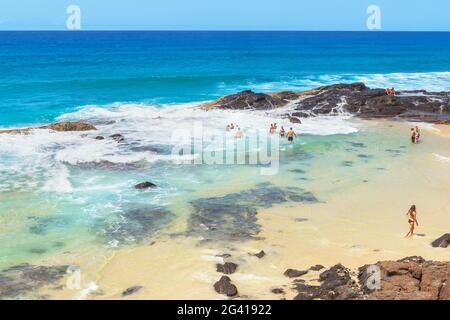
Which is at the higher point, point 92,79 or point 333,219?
point 92,79

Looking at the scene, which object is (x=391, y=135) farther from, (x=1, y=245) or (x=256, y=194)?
(x=1, y=245)

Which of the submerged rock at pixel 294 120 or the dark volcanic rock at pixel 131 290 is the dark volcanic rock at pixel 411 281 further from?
the submerged rock at pixel 294 120

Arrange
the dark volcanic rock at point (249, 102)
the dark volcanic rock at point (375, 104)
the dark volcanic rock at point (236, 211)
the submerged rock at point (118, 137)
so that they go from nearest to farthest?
the dark volcanic rock at point (236, 211) → the submerged rock at point (118, 137) → the dark volcanic rock at point (375, 104) → the dark volcanic rock at point (249, 102)

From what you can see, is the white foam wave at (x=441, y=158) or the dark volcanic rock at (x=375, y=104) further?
the dark volcanic rock at (x=375, y=104)

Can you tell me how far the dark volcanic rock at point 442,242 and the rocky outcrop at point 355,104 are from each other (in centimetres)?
2457

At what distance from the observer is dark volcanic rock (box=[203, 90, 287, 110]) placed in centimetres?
4703

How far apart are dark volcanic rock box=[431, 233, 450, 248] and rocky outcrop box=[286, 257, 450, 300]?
3.15m

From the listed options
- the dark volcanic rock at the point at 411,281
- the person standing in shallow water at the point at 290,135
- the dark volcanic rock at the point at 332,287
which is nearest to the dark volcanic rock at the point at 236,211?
the dark volcanic rock at the point at 332,287

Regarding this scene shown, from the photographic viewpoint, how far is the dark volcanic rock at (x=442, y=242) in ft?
58.5

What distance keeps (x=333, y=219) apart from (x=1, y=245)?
1207cm

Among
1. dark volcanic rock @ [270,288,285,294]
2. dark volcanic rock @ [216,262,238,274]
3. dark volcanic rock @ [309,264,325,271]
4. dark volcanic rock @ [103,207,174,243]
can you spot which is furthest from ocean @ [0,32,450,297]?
dark volcanic rock @ [270,288,285,294]

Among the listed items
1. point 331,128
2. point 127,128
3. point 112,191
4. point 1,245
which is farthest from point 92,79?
point 1,245

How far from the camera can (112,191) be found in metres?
24.8
